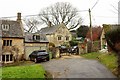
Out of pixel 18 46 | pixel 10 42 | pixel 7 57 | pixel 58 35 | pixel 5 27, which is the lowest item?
pixel 7 57

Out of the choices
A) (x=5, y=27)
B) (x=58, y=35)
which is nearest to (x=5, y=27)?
(x=5, y=27)

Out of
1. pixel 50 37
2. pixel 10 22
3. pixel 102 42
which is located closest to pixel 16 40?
pixel 10 22

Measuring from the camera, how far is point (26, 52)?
42.8 metres

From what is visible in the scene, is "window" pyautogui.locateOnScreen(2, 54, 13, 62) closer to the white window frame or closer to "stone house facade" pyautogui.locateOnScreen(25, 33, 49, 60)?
"stone house facade" pyautogui.locateOnScreen(25, 33, 49, 60)

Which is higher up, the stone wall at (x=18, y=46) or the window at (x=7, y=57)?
the stone wall at (x=18, y=46)

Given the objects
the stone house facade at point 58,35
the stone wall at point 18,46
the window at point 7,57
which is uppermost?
the stone house facade at point 58,35

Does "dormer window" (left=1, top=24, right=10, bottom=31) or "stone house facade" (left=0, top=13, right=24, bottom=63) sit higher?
"dormer window" (left=1, top=24, right=10, bottom=31)

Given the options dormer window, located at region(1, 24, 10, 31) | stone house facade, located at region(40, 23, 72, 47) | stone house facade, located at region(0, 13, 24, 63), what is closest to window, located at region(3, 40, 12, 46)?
stone house facade, located at region(0, 13, 24, 63)

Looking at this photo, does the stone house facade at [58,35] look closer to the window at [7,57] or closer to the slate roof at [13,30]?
the slate roof at [13,30]

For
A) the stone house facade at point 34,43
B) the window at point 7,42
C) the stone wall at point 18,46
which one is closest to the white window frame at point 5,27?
the stone wall at point 18,46

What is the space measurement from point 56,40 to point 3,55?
2843 centimetres

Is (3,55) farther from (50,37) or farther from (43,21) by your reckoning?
(43,21)

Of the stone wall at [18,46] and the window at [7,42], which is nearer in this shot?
the window at [7,42]

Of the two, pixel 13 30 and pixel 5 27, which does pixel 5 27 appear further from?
pixel 13 30
